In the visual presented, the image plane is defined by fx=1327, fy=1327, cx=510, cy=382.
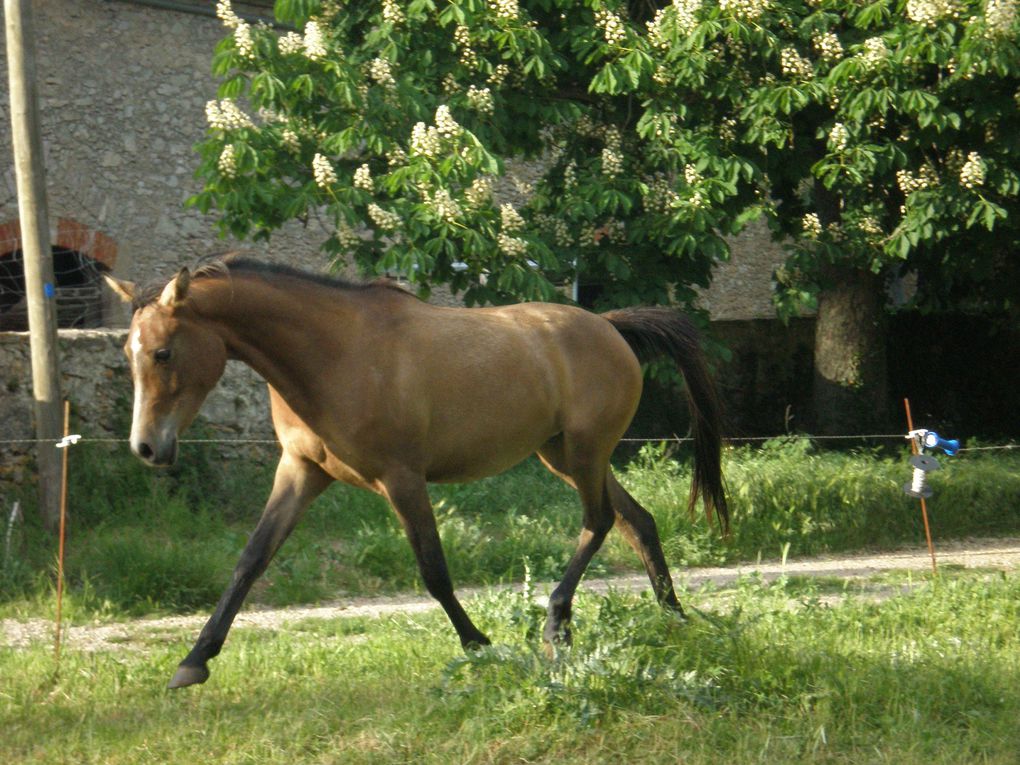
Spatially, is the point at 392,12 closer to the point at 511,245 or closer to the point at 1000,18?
the point at 511,245

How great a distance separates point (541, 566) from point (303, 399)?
354cm

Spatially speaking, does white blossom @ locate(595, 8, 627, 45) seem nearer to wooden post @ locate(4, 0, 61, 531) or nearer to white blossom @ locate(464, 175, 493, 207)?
white blossom @ locate(464, 175, 493, 207)

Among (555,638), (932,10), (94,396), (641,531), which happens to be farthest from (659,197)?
(555,638)

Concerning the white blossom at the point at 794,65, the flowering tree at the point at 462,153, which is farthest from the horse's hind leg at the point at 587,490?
the white blossom at the point at 794,65

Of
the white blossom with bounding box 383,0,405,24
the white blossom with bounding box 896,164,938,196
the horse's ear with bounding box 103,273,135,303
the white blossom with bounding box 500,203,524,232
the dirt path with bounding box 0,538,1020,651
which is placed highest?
the white blossom with bounding box 383,0,405,24

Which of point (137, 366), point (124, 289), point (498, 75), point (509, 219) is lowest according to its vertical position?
point (509, 219)

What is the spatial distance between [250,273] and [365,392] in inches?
29.8

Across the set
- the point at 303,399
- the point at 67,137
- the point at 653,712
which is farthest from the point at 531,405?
→ the point at 67,137

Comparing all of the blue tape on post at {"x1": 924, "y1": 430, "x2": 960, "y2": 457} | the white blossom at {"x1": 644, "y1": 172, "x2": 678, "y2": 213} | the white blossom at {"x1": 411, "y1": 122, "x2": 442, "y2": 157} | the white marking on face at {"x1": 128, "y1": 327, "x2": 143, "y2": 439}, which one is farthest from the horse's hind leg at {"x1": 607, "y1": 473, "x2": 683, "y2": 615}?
the white blossom at {"x1": 644, "y1": 172, "x2": 678, "y2": 213}

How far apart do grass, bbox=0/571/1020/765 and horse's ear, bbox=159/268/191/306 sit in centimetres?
170

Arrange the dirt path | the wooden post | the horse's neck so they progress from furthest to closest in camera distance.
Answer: the wooden post, the dirt path, the horse's neck

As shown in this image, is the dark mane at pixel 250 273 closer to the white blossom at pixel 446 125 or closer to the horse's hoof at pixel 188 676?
the horse's hoof at pixel 188 676

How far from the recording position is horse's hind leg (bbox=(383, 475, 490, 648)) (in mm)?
5859

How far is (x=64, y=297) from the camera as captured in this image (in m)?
13.0
